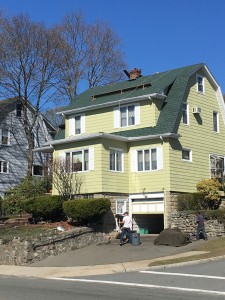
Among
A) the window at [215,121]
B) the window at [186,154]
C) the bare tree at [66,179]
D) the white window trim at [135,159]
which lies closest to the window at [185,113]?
the window at [186,154]

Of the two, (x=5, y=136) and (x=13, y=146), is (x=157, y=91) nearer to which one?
(x=5, y=136)

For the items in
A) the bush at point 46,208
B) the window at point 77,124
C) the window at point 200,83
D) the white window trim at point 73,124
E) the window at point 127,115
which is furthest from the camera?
the window at point 77,124

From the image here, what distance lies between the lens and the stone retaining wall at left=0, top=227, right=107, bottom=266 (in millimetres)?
22328

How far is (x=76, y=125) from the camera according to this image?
3391cm

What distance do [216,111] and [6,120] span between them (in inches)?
856

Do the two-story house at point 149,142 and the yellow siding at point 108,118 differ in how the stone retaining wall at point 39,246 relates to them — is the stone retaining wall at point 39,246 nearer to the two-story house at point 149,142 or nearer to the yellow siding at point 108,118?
the two-story house at point 149,142

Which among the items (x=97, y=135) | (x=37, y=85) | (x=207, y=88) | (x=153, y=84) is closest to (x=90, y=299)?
(x=97, y=135)

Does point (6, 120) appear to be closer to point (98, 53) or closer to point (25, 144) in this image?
point (25, 144)

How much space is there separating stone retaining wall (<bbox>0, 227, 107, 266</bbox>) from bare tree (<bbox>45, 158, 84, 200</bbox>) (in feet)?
14.5

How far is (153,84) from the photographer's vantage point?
3198cm

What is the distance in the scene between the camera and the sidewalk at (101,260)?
18797 millimetres

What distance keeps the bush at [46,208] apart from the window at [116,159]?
3.79 metres

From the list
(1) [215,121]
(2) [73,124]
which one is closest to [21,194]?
(2) [73,124]

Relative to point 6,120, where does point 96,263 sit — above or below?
below
